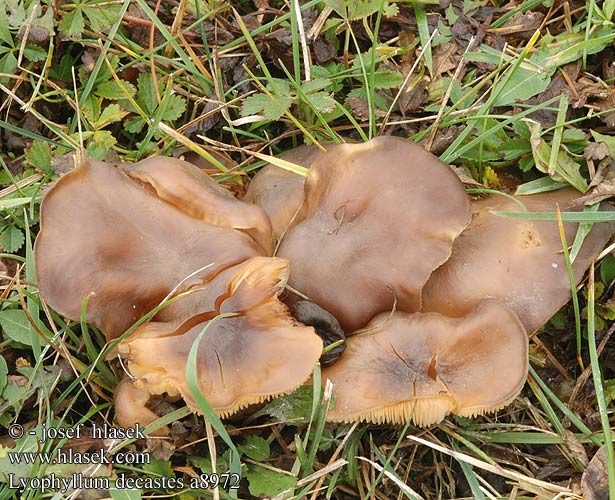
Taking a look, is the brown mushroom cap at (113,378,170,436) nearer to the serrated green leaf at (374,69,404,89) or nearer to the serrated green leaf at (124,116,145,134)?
the serrated green leaf at (124,116,145,134)

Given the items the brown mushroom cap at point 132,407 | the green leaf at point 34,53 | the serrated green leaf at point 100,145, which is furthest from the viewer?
the green leaf at point 34,53

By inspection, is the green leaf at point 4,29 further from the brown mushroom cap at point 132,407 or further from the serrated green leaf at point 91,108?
the brown mushroom cap at point 132,407

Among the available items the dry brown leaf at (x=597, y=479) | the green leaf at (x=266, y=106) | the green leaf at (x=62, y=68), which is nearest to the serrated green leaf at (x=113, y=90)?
the green leaf at (x=62, y=68)

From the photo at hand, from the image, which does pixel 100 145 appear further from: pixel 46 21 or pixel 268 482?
pixel 268 482

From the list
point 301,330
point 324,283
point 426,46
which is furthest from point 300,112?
point 301,330

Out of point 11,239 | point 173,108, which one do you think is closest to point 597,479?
point 173,108

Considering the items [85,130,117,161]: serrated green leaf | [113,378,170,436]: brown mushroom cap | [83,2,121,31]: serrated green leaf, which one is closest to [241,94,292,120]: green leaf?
[85,130,117,161]: serrated green leaf

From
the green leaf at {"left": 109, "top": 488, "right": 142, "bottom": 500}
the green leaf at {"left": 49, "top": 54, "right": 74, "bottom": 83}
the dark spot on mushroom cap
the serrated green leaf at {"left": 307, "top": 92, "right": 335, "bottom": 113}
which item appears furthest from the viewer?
the green leaf at {"left": 49, "top": 54, "right": 74, "bottom": 83}
